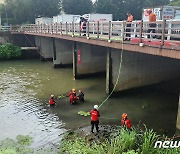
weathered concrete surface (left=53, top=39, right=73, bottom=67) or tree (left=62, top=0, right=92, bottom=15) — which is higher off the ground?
tree (left=62, top=0, right=92, bottom=15)

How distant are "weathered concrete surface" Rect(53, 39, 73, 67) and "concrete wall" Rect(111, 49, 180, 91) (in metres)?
12.9

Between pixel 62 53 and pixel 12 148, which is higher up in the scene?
pixel 62 53

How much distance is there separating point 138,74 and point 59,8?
169ft

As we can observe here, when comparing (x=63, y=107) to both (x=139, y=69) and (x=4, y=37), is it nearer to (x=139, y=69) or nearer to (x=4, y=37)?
(x=139, y=69)

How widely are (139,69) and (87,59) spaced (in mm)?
6858

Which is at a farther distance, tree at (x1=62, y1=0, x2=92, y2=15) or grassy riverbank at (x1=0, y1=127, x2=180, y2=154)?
tree at (x1=62, y1=0, x2=92, y2=15)

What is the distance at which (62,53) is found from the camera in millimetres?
29375

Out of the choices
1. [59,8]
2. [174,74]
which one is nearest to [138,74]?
[174,74]

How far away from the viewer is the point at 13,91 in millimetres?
20094

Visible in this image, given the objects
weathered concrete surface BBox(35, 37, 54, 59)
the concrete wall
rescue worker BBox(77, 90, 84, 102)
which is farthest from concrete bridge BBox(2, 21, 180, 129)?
weathered concrete surface BBox(35, 37, 54, 59)

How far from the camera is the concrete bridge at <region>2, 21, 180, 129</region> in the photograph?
39.1ft

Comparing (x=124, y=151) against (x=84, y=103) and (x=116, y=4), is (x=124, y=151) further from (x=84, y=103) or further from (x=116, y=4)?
(x=116, y=4)

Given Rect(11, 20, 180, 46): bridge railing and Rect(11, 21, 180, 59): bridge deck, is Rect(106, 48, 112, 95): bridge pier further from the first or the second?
Rect(11, 20, 180, 46): bridge railing

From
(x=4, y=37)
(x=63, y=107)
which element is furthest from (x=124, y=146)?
(x=4, y=37)
